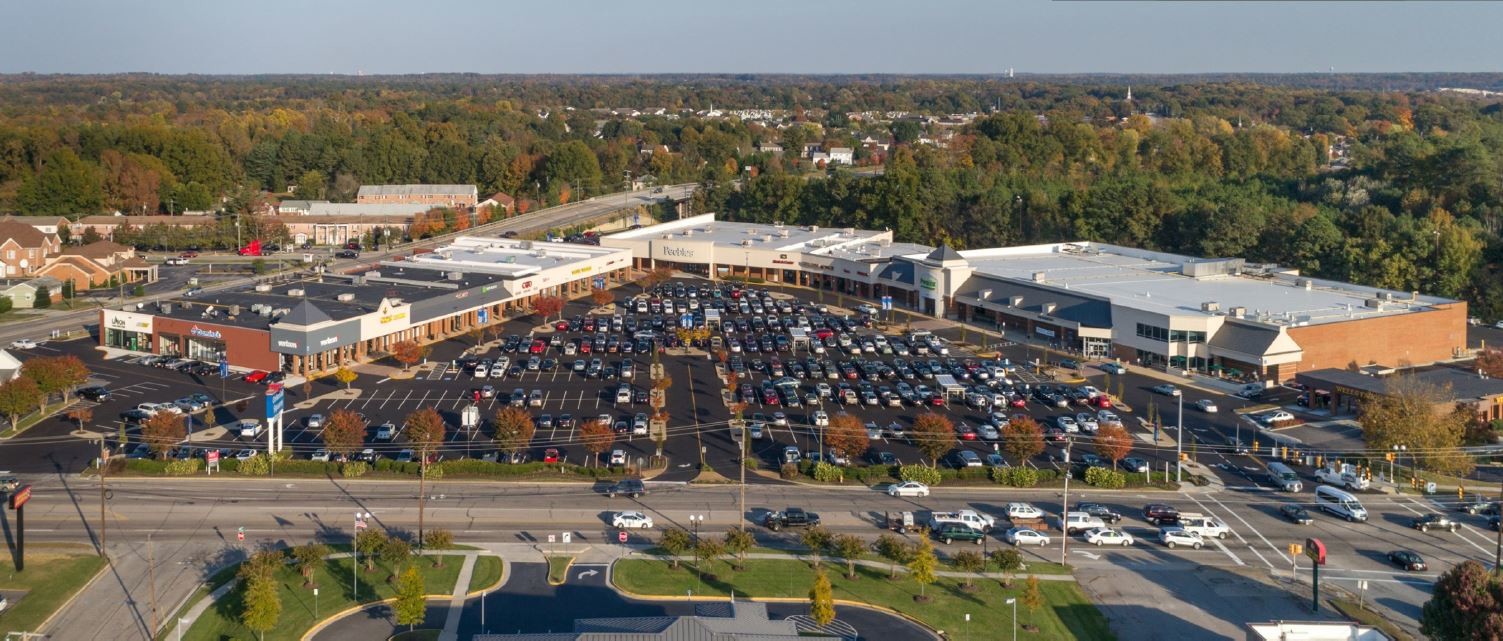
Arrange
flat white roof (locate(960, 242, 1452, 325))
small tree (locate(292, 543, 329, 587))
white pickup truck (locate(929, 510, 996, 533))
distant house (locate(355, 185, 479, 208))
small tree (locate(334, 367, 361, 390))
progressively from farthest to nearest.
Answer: distant house (locate(355, 185, 479, 208)) → flat white roof (locate(960, 242, 1452, 325)) → small tree (locate(334, 367, 361, 390)) → white pickup truck (locate(929, 510, 996, 533)) → small tree (locate(292, 543, 329, 587))

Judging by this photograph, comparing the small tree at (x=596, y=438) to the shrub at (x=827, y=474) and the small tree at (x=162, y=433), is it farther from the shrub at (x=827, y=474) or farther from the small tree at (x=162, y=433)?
the small tree at (x=162, y=433)

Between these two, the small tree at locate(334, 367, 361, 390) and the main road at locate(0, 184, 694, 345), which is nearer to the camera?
the small tree at locate(334, 367, 361, 390)

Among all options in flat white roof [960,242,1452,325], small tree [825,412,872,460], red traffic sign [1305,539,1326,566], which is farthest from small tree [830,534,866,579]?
flat white roof [960,242,1452,325]

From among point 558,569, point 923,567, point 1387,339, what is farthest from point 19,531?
point 1387,339

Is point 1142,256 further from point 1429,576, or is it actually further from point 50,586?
point 50,586

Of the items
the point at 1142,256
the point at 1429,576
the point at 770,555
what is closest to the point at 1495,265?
the point at 1142,256

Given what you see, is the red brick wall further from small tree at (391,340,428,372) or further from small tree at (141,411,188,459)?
small tree at (141,411,188,459)

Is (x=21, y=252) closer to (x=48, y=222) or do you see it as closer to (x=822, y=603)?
(x=48, y=222)
